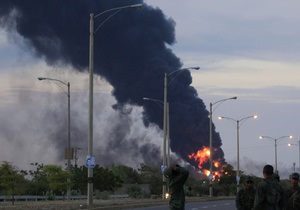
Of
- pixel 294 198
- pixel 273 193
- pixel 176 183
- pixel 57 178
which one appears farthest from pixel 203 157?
pixel 273 193

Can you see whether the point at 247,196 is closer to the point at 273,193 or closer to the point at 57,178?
the point at 273,193

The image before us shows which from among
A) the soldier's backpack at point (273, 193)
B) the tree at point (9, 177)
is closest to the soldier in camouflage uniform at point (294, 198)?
the soldier's backpack at point (273, 193)

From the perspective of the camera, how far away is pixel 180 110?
345 ft

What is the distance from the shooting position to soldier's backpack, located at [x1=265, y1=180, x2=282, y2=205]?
1223 cm

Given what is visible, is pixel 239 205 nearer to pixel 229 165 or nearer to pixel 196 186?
pixel 196 186

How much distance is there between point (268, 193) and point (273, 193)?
0.27 ft

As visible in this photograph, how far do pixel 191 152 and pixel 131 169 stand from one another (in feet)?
110

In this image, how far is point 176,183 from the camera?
51.3 feet

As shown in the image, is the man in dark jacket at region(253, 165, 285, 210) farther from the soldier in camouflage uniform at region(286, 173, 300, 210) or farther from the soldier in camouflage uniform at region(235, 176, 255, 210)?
the soldier in camouflage uniform at region(235, 176, 255, 210)

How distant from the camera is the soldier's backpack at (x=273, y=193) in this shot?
1223 cm

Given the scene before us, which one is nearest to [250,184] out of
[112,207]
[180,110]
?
[112,207]

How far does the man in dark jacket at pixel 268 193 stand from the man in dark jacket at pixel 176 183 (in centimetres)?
333

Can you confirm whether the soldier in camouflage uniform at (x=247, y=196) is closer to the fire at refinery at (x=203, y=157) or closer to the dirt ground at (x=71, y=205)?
the dirt ground at (x=71, y=205)

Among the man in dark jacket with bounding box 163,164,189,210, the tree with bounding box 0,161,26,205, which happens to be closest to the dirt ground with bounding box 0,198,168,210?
the tree with bounding box 0,161,26,205
